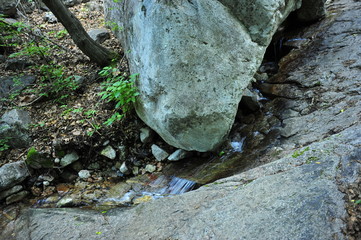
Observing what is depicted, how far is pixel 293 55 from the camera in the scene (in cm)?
662

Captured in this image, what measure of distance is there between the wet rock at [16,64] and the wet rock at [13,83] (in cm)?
51

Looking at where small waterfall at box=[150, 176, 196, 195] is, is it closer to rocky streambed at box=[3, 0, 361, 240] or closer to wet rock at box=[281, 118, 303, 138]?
rocky streambed at box=[3, 0, 361, 240]

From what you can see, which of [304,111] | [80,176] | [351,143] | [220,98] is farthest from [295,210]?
[80,176]

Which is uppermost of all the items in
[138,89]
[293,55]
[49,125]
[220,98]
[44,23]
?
[44,23]

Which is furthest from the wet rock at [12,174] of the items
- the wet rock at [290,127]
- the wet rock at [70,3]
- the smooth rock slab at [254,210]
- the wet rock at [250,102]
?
the wet rock at [70,3]

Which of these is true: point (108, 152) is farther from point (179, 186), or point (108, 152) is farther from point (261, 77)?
point (261, 77)

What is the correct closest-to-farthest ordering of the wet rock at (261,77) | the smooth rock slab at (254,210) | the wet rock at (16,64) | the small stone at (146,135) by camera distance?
the smooth rock slab at (254,210) < the small stone at (146,135) < the wet rock at (16,64) < the wet rock at (261,77)

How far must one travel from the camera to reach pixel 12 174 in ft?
13.8

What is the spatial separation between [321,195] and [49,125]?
4.93 m

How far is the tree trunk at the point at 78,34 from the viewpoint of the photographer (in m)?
5.25

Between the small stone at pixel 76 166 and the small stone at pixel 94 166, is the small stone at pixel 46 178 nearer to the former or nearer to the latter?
the small stone at pixel 76 166

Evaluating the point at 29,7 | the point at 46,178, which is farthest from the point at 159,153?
the point at 29,7

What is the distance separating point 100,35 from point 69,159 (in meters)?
4.14

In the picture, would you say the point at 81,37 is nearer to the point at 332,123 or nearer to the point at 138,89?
the point at 138,89
